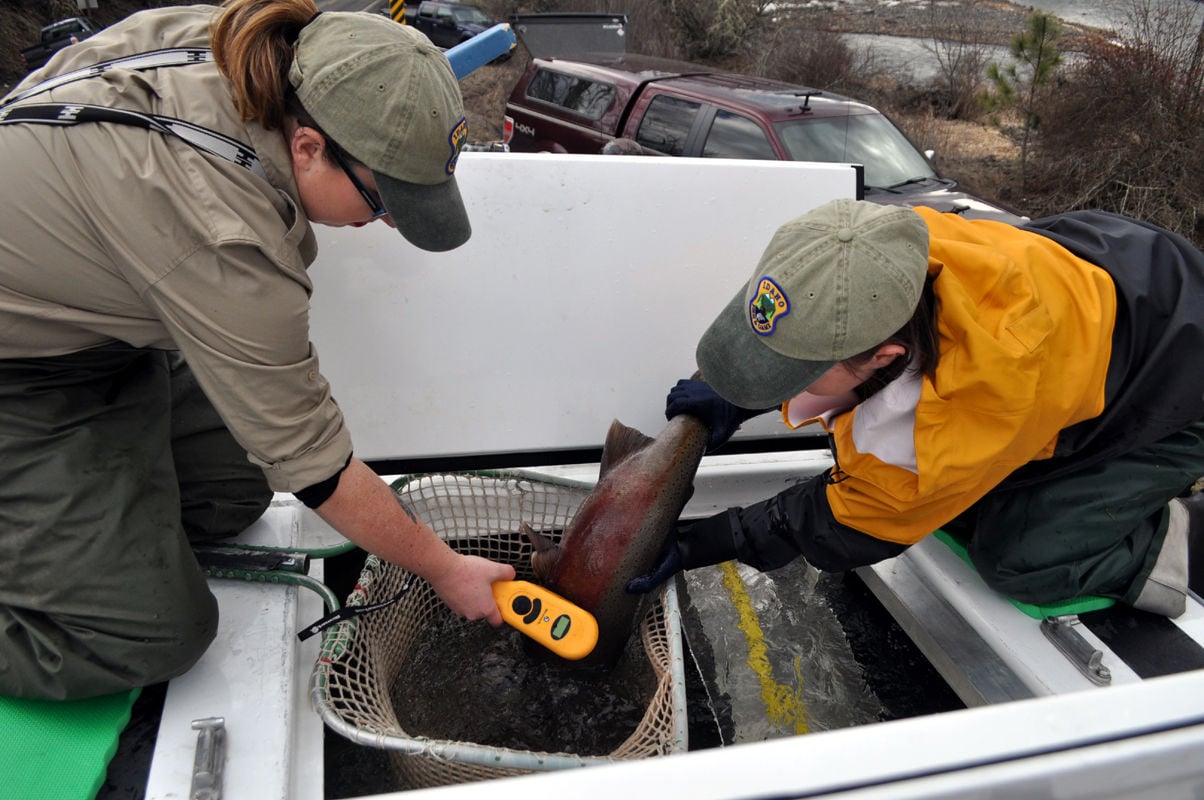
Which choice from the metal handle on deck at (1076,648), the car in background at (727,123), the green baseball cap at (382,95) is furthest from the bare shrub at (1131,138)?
the green baseball cap at (382,95)

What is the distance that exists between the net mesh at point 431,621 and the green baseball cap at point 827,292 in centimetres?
91

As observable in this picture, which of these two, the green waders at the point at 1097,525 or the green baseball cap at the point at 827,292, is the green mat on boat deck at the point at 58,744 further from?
the green waders at the point at 1097,525

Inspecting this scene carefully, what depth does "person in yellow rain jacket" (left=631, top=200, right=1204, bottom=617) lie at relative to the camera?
1.73 metres

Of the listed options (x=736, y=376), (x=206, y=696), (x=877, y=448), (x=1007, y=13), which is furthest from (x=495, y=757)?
(x=1007, y=13)

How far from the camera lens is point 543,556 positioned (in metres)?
2.43

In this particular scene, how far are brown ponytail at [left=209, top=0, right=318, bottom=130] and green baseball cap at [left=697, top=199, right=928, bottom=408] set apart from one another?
109cm

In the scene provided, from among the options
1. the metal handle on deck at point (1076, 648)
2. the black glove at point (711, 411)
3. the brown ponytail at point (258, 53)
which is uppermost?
the brown ponytail at point (258, 53)

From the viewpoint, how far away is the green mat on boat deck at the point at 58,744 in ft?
5.21

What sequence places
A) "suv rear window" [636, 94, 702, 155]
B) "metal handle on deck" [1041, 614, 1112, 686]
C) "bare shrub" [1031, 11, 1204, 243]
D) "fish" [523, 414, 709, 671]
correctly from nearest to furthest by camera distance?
"metal handle on deck" [1041, 614, 1112, 686] < "fish" [523, 414, 709, 671] < "suv rear window" [636, 94, 702, 155] < "bare shrub" [1031, 11, 1204, 243]

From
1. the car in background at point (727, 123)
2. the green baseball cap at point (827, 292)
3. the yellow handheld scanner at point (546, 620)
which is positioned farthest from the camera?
the car in background at point (727, 123)

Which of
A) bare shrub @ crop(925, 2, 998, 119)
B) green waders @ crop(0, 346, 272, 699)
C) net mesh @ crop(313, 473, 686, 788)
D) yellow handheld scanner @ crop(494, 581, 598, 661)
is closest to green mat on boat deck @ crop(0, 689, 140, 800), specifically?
green waders @ crop(0, 346, 272, 699)

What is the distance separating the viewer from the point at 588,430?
9.44 feet

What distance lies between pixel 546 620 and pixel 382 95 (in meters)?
1.42

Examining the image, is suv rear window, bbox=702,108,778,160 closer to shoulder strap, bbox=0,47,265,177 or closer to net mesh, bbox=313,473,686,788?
net mesh, bbox=313,473,686,788
